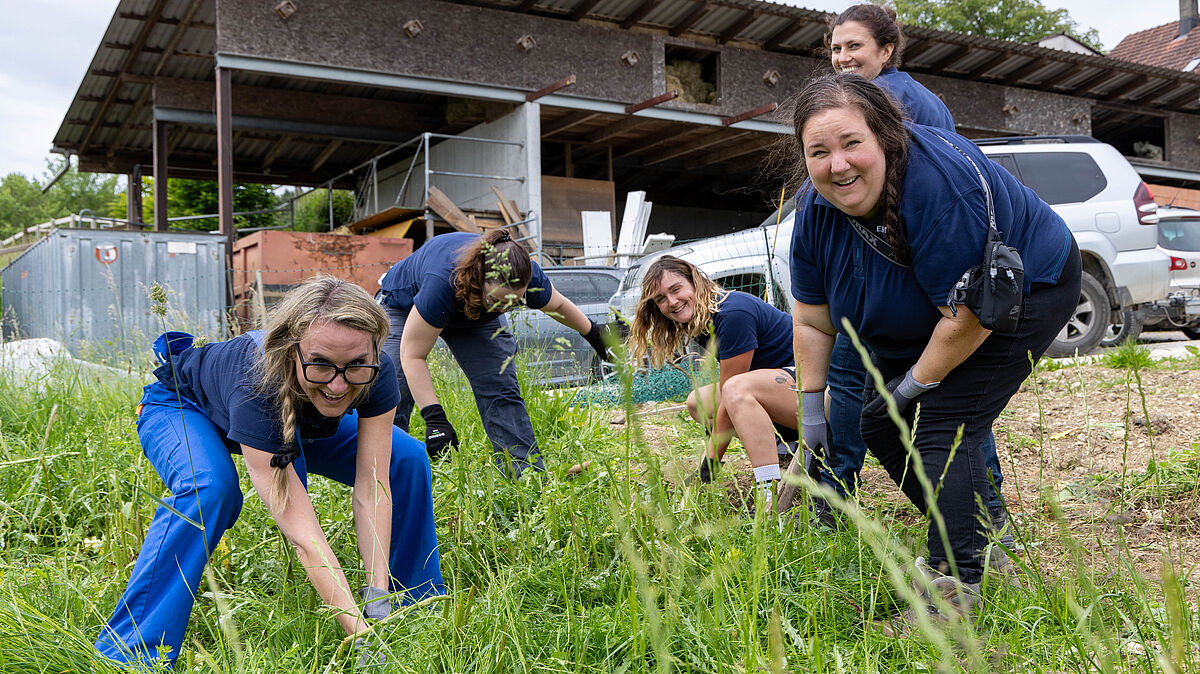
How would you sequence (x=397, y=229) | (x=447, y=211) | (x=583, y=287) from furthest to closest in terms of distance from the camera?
1. (x=397, y=229)
2. (x=447, y=211)
3. (x=583, y=287)

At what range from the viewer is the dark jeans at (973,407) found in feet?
7.57

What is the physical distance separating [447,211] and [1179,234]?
9.61 metres

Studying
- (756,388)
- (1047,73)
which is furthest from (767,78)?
(756,388)

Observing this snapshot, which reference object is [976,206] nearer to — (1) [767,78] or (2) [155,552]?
(2) [155,552]

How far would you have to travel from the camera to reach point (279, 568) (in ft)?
9.72

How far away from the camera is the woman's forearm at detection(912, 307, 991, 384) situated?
2.23 metres

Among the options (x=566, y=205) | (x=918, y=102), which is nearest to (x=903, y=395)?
(x=918, y=102)

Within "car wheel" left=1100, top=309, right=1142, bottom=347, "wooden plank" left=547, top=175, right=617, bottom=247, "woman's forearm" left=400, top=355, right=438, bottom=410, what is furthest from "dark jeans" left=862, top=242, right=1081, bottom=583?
"wooden plank" left=547, top=175, right=617, bottom=247

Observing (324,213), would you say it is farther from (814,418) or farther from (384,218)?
(814,418)

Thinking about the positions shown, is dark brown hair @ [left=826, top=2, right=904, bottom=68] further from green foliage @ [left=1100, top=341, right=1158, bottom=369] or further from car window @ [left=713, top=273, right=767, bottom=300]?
car window @ [left=713, top=273, right=767, bottom=300]

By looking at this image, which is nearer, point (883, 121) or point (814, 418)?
point (883, 121)

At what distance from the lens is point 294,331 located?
254cm

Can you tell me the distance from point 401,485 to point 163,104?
584 inches

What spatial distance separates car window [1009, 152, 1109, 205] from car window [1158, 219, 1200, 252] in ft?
8.19
